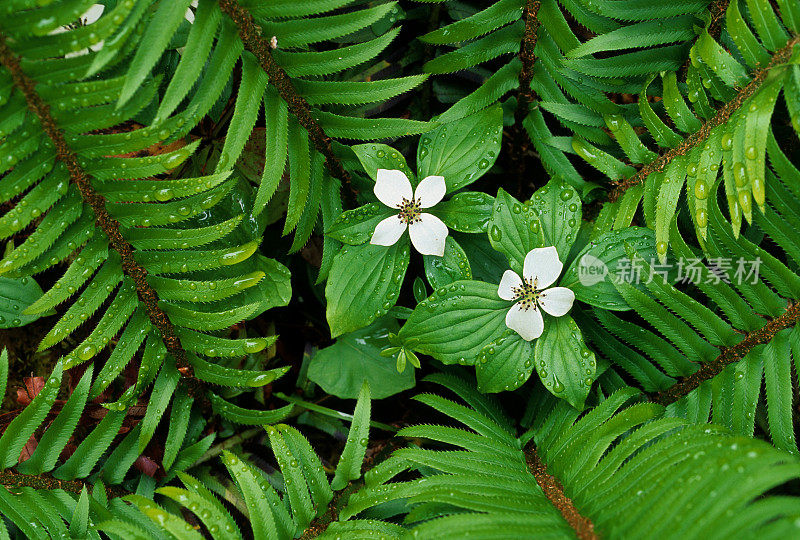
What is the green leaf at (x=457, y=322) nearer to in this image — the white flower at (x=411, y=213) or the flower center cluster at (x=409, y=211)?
the white flower at (x=411, y=213)

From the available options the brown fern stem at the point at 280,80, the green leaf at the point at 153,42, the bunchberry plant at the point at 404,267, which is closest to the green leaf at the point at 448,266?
the bunchberry plant at the point at 404,267

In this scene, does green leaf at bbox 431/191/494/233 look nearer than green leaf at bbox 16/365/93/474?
No

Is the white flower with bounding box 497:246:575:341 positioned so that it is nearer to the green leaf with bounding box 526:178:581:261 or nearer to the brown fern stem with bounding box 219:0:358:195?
the green leaf with bounding box 526:178:581:261

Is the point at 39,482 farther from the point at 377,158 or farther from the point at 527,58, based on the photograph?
the point at 527,58

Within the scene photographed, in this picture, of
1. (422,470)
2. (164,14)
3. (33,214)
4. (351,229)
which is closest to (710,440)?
(422,470)

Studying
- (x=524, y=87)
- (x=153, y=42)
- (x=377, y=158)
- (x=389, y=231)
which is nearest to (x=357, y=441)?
(x=389, y=231)

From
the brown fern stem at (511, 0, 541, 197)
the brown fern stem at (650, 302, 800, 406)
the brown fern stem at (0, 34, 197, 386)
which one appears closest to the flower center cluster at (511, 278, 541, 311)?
the brown fern stem at (650, 302, 800, 406)
